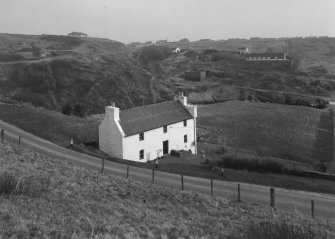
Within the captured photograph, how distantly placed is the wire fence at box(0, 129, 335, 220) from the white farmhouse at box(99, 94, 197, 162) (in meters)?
5.62

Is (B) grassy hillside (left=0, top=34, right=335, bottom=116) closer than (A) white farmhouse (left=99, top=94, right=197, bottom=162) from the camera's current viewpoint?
No

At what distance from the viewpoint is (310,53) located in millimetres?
199000

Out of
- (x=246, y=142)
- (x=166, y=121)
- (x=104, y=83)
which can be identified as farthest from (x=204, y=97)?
(x=166, y=121)

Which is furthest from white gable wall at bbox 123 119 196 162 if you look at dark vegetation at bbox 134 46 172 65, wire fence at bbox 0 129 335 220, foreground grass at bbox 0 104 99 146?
dark vegetation at bbox 134 46 172 65

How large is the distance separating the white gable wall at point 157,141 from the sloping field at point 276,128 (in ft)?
31.3

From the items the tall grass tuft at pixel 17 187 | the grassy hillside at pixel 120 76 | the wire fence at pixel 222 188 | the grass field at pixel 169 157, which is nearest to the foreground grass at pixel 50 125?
the grass field at pixel 169 157

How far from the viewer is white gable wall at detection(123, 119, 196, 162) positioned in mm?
43469

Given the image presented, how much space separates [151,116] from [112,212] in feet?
109

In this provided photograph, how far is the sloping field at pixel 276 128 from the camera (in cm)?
5739

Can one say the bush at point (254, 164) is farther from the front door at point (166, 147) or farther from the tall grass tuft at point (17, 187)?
the tall grass tuft at point (17, 187)

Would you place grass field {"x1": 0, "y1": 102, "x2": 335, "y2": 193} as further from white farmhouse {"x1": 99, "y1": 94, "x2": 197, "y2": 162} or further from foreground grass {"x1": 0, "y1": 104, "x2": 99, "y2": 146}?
white farmhouse {"x1": 99, "y1": 94, "x2": 197, "y2": 162}

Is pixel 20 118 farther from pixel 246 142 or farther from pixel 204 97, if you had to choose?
pixel 204 97

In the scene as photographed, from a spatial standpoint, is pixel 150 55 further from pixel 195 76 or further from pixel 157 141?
pixel 157 141

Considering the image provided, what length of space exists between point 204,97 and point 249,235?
10367cm
